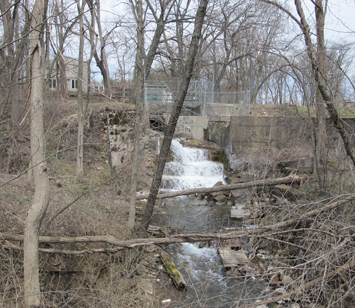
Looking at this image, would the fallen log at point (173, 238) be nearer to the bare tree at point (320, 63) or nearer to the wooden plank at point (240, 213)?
the bare tree at point (320, 63)

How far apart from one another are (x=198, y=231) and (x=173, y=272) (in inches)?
95.6

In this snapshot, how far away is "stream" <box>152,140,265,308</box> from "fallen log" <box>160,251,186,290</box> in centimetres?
11

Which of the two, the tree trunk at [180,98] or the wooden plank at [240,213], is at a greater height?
the tree trunk at [180,98]

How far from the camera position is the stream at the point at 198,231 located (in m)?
5.00

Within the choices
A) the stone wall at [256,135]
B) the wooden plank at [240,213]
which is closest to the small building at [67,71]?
the wooden plank at [240,213]

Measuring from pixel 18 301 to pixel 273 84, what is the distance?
1305 inches

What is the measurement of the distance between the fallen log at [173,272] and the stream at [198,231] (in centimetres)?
11

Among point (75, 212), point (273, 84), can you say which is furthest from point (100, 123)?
point (273, 84)

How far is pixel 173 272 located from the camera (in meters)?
5.59

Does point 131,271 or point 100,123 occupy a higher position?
point 100,123

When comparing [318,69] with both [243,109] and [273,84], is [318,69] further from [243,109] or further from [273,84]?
[273,84]

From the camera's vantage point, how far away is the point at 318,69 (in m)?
5.73

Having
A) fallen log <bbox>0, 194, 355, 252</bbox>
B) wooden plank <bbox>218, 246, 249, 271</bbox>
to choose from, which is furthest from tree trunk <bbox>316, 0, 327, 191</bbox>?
wooden plank <bbox>218, 246, 249, 271</bbox>

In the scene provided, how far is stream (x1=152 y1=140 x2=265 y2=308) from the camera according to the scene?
5.00m
